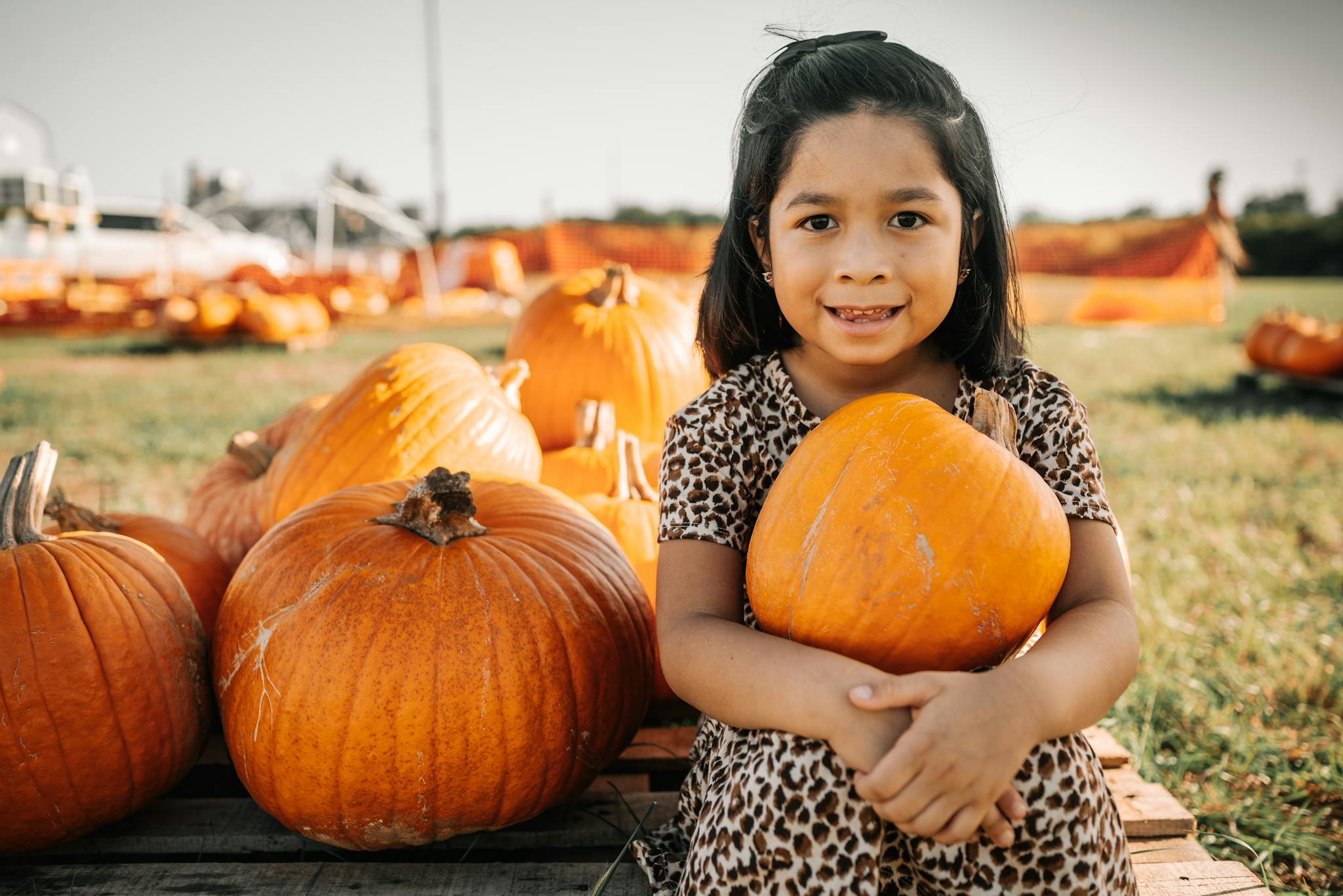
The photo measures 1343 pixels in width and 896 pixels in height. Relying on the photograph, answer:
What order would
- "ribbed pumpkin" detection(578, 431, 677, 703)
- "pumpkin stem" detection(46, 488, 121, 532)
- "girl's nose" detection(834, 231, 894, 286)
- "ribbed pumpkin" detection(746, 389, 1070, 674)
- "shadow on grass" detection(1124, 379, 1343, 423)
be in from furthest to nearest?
"shadow on grass" detection(1124, 379, 1343, 423) < "ribbed pumpkin" detection(578, 431, 677, 703) < "pumpkin stem" detection(46, 488, 121, 532) < "girl's nose" detection(834, 231, 894, 286) < "ribbed pumpkin" detection(746, 389, 1070, 674)

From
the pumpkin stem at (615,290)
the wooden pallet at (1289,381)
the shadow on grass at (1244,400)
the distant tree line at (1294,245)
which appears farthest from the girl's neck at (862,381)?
the distant tree line at (1294,245)

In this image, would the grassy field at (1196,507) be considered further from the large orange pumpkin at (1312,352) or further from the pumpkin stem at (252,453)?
the pumpkin stem at (252,453)

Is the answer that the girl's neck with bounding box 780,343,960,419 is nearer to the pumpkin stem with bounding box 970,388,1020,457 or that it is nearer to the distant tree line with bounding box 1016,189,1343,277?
the pumpkin stem with bounding box 970,388,1020,457

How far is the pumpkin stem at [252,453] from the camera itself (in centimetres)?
269

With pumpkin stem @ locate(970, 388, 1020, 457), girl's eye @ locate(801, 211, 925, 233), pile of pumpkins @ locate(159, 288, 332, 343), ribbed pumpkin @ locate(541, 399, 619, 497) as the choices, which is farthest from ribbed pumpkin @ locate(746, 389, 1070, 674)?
pile of pumpkins @ locate(159, 288, 332, 343)

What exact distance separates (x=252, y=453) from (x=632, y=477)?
3.57 feet

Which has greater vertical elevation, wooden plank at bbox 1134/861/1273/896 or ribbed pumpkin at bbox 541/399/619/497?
ribbed pumpkin at bbox 541/399/619/497

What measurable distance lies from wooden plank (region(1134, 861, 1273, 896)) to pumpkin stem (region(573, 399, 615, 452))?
5.67 ft

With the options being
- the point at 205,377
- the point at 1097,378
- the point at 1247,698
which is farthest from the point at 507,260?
the point at 1247,698

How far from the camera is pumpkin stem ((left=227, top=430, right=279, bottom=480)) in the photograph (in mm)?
2688

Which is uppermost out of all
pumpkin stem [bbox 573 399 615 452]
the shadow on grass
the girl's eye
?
the girl's eye

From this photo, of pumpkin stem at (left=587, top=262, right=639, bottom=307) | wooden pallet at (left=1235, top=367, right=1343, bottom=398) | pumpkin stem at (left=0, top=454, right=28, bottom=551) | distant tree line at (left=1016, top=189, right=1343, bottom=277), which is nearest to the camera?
pumpkin stem at (left=0, top=454, right=28, bottom=551)

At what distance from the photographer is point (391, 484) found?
2004 mm

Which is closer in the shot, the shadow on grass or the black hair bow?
the black hair bow
